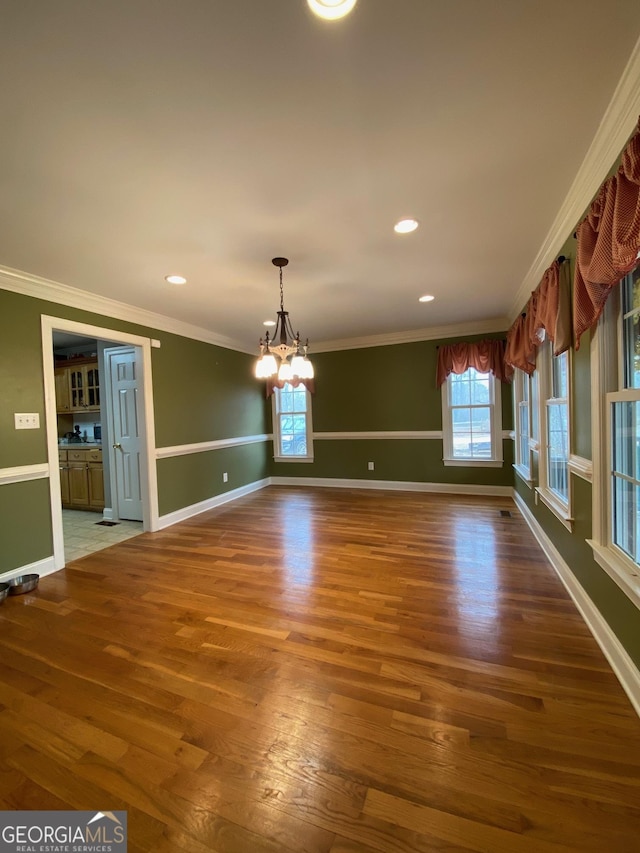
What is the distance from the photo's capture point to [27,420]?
2904 mm

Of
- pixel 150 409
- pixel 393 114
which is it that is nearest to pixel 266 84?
pixel 393 114

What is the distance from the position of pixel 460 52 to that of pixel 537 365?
268cm

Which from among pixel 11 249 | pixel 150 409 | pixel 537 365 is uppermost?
pixel 11 249

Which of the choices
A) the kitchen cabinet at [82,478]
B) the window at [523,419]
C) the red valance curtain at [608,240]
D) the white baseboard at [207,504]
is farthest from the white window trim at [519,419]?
the kitchen cabinet at [82,478]

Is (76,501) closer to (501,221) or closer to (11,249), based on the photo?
(11,249)

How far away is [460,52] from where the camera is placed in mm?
1195

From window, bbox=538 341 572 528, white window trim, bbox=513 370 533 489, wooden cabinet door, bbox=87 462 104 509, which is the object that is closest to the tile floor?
wooden cabinet door, bbox=87 462 104 509

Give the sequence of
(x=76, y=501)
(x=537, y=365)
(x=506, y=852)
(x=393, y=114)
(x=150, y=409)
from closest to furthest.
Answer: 1. (x=506, y=852)
2. (x=393, y=114)
3. (x=537, y=365)
4. (x=150, y=409)
5. (x=76, y=501)

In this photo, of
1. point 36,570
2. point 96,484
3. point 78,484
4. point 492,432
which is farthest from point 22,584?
point 492,432

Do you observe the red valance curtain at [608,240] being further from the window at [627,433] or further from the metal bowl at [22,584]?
the metal bowl at [22,584]

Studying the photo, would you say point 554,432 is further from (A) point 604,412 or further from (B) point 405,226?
(B) point 405,226

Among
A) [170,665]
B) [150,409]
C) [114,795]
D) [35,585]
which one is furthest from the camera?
[150,409]

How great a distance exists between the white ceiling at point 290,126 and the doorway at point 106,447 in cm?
115

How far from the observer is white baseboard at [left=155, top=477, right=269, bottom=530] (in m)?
4.24
